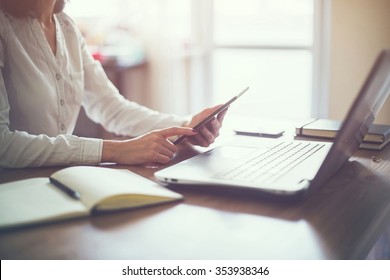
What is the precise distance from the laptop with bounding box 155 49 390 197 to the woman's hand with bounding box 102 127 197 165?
0.26 ft

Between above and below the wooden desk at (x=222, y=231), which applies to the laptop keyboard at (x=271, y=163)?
above

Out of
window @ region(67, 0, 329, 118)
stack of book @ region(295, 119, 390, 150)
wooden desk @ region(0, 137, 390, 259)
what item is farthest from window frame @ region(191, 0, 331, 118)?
wooden desk @ region(0, 137, 390, 259)

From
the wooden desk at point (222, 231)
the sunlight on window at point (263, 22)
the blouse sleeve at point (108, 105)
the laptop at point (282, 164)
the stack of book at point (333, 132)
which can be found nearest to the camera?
the wooden desk at point (222, 231)

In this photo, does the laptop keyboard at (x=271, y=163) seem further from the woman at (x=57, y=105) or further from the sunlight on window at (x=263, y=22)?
the sunlight on window at (x=263, y=22)

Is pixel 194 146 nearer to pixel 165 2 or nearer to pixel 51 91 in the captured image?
pixel 51 91

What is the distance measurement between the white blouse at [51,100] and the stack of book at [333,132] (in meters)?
0.33

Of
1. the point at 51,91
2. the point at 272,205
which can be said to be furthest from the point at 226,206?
the point at 51,91

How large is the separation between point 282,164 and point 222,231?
30 cm

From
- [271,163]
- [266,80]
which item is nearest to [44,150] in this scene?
[271,163]

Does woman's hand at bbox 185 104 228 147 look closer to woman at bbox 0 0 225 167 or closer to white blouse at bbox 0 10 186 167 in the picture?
woman at bbox 0 0 225 167

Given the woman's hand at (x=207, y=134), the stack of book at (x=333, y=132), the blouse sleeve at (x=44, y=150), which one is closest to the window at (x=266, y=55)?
the stack of book at (x=333, y=132)

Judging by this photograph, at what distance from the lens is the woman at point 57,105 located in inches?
42.5
